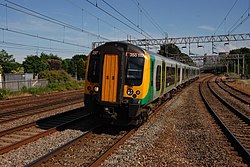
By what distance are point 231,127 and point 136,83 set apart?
4.71 m

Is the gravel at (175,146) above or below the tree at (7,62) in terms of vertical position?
below

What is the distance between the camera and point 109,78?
9398 mm

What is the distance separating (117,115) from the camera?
31.6 feet

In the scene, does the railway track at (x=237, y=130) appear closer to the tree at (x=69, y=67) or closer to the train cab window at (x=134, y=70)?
the train cab window at (x=134, y=70)

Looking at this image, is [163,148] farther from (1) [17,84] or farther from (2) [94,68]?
(1) [17,84]

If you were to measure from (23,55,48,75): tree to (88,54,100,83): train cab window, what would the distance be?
77847 mm

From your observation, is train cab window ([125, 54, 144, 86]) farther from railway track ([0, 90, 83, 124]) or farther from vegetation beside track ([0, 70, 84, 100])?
vegetation beside track ([0, 70, 84, 100])

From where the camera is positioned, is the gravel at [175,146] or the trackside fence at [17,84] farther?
the trackside fence at [17,84]

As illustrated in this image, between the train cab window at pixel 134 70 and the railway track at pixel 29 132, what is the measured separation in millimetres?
3246

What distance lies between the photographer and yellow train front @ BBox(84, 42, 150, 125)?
366 inches

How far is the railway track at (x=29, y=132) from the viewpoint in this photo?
26.1 ft

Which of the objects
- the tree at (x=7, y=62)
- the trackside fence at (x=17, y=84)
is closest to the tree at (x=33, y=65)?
the tree at (x=7, y=62)

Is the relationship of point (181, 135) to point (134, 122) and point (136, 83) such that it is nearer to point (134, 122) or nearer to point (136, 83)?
point (134, 122)

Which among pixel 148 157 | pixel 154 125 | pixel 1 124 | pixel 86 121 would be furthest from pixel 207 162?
pixel 1 124
